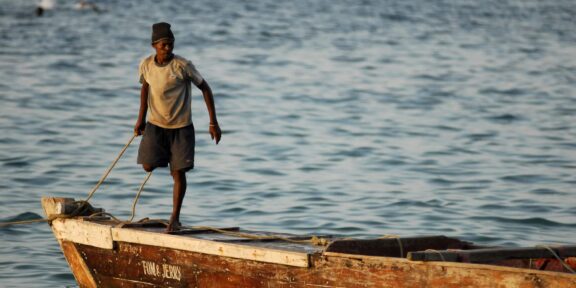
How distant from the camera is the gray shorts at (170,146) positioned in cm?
810

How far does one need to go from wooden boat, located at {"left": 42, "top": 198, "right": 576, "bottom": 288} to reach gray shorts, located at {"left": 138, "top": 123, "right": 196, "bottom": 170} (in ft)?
1.55

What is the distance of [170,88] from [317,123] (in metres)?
12.0

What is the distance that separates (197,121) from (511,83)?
327 inches

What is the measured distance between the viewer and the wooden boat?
6488mm

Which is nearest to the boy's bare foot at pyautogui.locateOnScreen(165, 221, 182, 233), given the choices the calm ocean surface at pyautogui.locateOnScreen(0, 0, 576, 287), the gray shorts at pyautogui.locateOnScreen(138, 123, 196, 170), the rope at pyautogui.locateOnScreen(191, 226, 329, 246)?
the rope at pyautogui.locateOnScreen(191, 226, 329, 246)

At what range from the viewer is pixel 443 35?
110ft

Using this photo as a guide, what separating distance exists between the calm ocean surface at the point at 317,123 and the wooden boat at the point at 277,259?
150 centimetres

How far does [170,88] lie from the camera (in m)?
7.98

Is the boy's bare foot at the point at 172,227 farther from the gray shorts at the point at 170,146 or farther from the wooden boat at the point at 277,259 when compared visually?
the gray shorts at the point at 170,146

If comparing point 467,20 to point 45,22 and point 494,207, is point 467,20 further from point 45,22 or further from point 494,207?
point 494,207

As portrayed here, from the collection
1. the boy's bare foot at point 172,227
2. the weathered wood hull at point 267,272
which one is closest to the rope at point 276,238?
the boy's bare foot at point 172,227

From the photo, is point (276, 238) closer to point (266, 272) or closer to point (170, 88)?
point (266, 272)

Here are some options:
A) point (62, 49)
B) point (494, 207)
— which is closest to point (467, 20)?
point (62, 49)

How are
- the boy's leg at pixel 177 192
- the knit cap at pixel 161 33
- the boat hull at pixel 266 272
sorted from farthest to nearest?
1. the boy's leg at pixel 177 192
2. the knit cap at pixel 161 33
3. the boat hull at pixel 266 272
